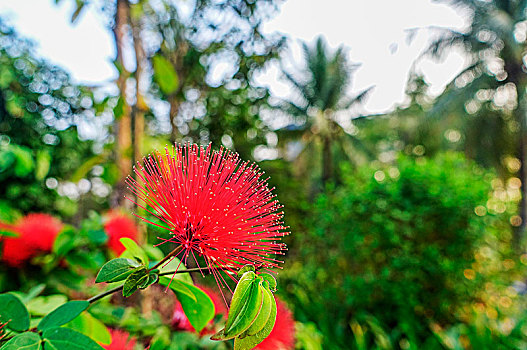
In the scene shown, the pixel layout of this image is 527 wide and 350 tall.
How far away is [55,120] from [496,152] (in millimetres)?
10575

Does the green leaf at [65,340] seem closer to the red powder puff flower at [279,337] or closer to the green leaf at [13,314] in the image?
the green leaf at [13,314]

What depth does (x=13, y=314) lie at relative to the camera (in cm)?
52

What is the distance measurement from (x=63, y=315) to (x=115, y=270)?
106 millimetres

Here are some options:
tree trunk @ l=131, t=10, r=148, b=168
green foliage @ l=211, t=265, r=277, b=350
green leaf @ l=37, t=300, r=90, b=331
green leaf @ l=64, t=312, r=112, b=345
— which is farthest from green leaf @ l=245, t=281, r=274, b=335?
tree trunk @ l=131, t=10, r=148, b=168

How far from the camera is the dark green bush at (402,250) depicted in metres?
3.29

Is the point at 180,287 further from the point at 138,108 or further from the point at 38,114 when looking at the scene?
the point at 38,114

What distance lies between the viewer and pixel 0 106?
3.81 m

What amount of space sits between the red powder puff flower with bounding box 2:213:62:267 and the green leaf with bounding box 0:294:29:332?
0.46 meters

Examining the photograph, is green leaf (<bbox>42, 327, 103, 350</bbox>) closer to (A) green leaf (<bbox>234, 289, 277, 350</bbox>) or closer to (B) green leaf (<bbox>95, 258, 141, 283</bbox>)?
(B) green leaf (<bbox>95, 258, 141, 283</bbox>)

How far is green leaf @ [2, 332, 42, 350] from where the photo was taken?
0.41m

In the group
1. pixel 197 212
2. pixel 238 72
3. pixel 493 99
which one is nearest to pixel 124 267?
pixel 197 212

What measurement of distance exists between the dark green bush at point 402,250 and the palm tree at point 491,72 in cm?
643

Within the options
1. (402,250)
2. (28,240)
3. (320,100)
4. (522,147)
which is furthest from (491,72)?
(28,240)

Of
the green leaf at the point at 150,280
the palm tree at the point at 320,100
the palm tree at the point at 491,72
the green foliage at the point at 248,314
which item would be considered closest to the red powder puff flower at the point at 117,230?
the green leaf at the point at 150,280
